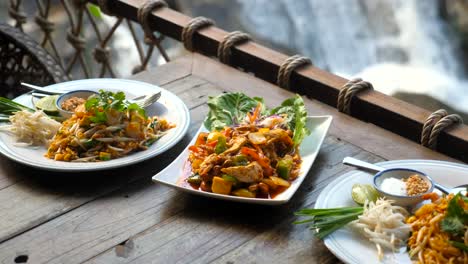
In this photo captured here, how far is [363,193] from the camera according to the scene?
4.29 ft

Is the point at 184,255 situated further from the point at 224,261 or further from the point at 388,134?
the point at 388,134

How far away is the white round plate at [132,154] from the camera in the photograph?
149 cm

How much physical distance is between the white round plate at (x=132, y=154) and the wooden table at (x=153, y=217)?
4cm

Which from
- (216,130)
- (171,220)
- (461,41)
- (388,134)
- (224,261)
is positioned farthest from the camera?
(461,41)

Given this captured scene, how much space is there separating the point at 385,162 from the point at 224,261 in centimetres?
42

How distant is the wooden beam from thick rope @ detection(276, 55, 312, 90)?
0.02 meters

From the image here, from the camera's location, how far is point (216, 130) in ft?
5.14

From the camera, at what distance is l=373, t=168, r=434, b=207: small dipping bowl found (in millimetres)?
1254

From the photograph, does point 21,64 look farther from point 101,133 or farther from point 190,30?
point 101,133

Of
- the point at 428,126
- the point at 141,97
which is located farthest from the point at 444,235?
the point at 141,97

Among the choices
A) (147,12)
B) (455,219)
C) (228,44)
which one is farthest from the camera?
(147,12)

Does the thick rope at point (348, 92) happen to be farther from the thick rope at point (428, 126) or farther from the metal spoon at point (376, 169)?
the metal spoon at point (376, 169)

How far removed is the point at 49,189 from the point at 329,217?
2.09ft

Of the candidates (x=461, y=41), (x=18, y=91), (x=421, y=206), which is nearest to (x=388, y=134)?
(x=421, y=206)
